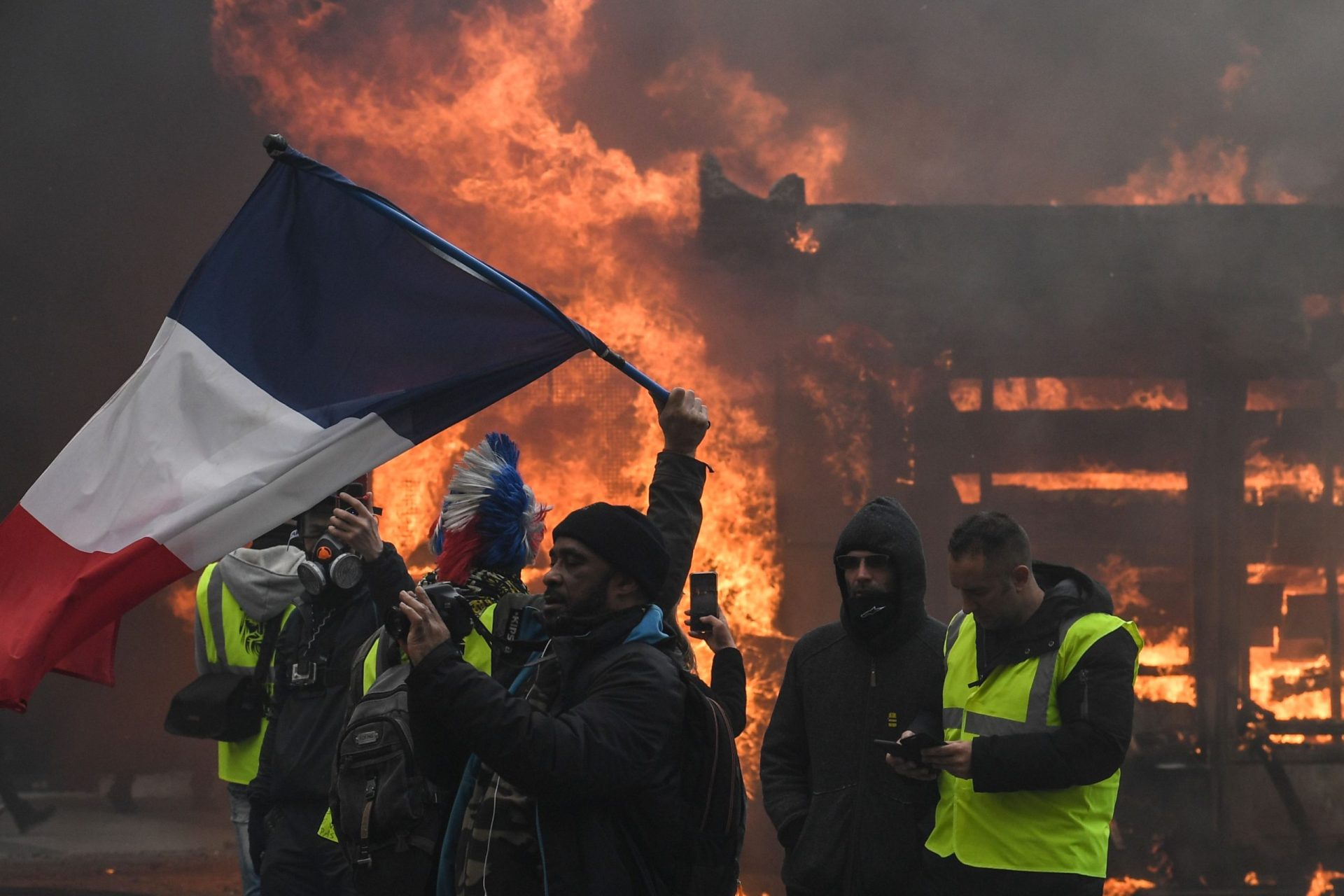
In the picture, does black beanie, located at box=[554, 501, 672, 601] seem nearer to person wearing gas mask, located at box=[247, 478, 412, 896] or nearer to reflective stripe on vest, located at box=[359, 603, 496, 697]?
reflective stripe on vest, located at box=[359, 603, 496, 697]

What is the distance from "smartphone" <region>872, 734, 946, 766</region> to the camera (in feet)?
9.98

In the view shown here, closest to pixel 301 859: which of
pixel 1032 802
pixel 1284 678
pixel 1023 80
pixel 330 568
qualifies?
pixel 330 568

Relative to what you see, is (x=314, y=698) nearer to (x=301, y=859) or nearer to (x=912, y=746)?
(x=301, y=859)

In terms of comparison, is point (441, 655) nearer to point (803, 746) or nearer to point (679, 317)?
point (803, 746)

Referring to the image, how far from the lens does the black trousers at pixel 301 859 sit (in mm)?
3580

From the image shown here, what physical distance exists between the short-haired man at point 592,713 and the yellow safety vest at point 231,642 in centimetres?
236

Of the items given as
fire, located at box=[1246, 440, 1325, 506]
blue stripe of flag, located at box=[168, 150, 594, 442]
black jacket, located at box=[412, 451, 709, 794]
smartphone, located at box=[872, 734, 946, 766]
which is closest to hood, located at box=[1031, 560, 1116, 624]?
smartphone, located at box=[872, 734, 946, 766]

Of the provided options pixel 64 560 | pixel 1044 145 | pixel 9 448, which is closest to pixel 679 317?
pixel 1044 145

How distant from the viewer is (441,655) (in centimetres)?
211

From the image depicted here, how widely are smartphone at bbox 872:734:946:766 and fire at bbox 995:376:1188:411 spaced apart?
632 centimetres

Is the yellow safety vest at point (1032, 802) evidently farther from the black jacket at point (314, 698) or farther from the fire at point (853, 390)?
the fire at point (853, 390)

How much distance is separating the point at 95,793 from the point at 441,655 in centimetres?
809

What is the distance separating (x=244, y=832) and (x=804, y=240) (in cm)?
583

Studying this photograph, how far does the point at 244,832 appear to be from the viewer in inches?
173
